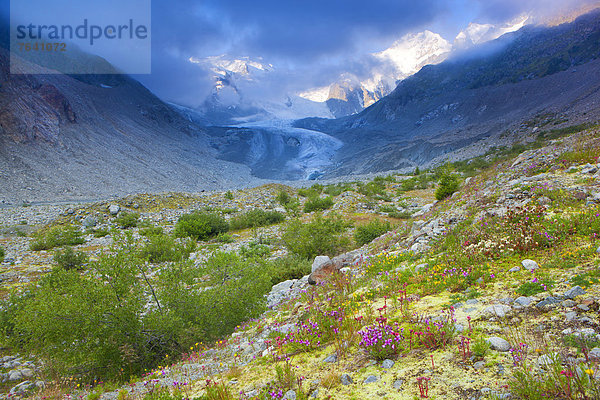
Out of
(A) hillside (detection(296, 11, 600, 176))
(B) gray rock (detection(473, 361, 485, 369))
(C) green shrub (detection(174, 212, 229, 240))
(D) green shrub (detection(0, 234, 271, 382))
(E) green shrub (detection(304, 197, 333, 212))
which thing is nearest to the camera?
(B) gray rock (detection(473, 361, 485, 369))

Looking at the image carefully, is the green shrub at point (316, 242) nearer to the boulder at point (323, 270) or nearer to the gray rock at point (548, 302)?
the boulder at point (323, 270)

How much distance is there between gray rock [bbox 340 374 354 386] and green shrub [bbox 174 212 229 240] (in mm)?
13927

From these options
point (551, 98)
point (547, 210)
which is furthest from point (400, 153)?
point (547, 210)

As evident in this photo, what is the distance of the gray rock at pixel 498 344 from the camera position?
9.36ft

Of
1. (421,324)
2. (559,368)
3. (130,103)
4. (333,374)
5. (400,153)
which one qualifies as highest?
(130,103)

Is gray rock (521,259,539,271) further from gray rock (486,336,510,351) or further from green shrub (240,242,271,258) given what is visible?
green shrub (240,242,271,258)

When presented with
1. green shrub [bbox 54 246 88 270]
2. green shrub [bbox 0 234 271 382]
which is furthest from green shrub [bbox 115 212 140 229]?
green shrub [bbox 0 234 271 382]

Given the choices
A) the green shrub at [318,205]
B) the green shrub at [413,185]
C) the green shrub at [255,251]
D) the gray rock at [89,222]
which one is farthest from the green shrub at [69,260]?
the green shrub at [413,185]

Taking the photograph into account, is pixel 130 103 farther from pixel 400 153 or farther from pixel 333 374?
pixel 333 374

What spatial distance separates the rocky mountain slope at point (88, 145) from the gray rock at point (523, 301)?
51.5 metres

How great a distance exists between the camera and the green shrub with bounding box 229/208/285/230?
62.8 ft

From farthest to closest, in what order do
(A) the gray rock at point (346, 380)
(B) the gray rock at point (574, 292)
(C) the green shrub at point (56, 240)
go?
(C) the green shrub at point (56, 240) → (B) the gray rock at point (574, 292) → (A) the gray rock at point (346, 380)

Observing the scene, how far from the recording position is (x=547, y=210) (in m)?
5.89

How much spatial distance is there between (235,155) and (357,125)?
233 ft
